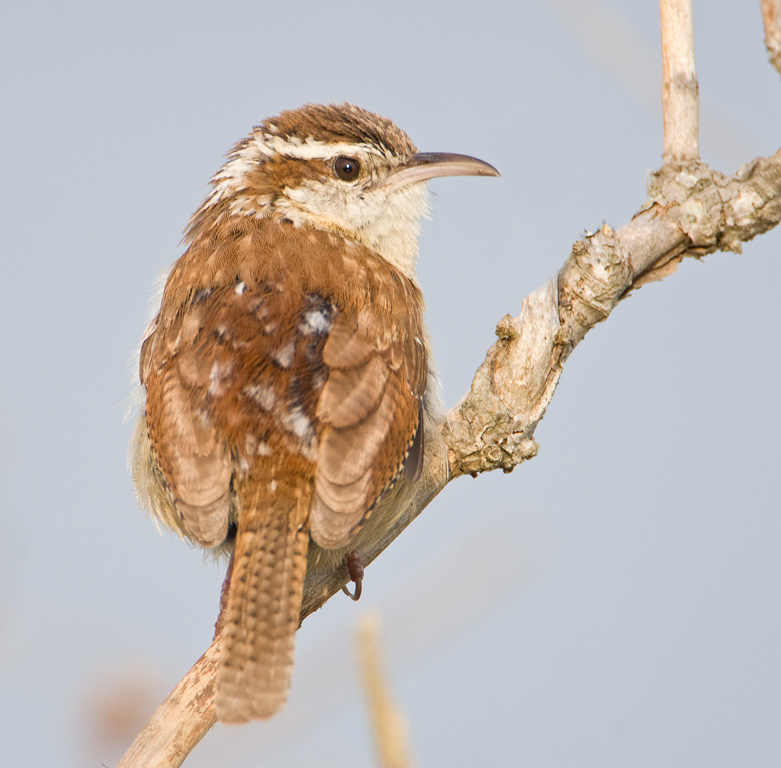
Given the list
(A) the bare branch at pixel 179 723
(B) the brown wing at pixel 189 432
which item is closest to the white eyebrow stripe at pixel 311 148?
(B) the brown wing at pixel 189 432

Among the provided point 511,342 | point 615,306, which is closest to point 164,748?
point 511,342

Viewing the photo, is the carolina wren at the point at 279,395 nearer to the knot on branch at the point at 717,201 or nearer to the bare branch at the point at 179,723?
the bare branch at the point at 179,723

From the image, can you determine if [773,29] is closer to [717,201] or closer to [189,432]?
[717,201]

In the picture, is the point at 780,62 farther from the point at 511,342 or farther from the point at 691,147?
the point at 511,342

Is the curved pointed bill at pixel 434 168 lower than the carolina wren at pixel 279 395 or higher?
higher

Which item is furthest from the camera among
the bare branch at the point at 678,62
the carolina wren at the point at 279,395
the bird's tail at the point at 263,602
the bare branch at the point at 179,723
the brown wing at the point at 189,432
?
the bare branch at the point at 678,62

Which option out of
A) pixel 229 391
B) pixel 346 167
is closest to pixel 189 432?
pixel 229 391

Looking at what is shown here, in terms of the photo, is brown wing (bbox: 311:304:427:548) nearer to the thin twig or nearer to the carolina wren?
the carolina wren
